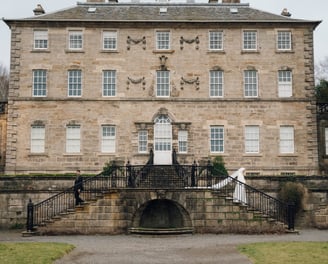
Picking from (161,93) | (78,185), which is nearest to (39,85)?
(161,93)

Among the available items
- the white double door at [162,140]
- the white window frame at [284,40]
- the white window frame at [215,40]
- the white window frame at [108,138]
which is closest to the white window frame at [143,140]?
the white double door at [162,140]

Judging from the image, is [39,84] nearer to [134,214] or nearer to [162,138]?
[162,138]

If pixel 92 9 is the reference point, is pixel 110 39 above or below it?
below

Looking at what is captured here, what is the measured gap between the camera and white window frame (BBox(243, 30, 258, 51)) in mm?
34941

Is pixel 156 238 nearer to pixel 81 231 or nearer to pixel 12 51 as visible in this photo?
pixel 81 231

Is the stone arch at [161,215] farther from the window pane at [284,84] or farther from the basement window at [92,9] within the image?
the basement window at [92,9]

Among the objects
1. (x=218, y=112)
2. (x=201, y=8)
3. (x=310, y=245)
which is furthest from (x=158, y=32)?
(x=310, y=245)

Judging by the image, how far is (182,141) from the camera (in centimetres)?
3378

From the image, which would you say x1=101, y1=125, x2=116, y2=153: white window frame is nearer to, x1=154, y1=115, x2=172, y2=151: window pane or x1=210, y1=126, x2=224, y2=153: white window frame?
x1=154, y1=115, x2=172, y2=151: window pane

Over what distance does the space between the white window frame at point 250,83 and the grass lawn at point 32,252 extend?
20.6 m

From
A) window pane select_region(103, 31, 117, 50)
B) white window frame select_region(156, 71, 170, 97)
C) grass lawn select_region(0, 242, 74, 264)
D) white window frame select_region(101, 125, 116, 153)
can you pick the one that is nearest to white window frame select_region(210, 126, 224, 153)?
white window frame select_region(156, 71, 170, 97)

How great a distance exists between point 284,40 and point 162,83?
8.55 m

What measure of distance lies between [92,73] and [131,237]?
16090mm

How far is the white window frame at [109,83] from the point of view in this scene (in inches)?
1352
